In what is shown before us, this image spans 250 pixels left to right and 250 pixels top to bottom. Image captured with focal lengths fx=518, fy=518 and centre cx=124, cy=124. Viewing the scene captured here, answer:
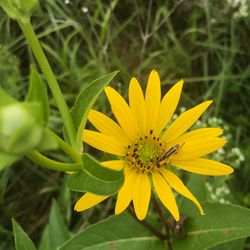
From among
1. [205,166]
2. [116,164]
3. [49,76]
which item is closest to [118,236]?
[116,164]

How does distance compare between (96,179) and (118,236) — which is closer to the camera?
(96,179)

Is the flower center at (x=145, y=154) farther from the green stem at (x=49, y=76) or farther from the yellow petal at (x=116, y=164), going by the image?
the green stem at (x=49, y=76)

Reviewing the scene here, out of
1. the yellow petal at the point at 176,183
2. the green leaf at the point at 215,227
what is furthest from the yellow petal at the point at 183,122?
the green leaf at the point at 215,227

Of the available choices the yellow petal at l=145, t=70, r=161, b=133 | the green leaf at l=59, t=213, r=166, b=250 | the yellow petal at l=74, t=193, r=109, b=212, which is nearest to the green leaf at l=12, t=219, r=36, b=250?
the green leaf at l=59, t=213, r=166, b=250

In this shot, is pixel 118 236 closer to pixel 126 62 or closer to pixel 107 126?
pixel 107 126

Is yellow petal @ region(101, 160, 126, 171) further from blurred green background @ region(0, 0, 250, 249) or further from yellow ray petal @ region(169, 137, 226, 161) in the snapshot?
blurred green background @ region(0, 0, 250, 249)
